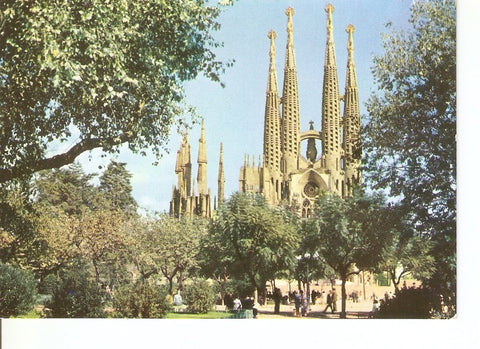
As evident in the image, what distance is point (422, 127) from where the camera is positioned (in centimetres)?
927

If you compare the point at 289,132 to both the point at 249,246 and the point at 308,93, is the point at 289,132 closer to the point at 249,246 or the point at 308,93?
the point at 308,93

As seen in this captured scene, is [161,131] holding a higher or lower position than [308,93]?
lower

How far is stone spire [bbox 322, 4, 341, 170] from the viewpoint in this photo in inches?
356

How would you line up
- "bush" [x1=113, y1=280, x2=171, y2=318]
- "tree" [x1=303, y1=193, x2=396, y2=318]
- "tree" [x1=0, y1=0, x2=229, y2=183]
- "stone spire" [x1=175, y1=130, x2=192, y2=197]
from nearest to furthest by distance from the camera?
"tree" [x1=0, y1=0, x2=229, y2=183], "bush" [x1=113, y1=280, x2=171, y2=318], "stone spire" [x1=175, y1=130, x2=192, y2=197], "tree" [x1=303, y1=193, x2=396, y2=318]

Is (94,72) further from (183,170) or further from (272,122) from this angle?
(272,122)

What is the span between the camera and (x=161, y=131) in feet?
29.6

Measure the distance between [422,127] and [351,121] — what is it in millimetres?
962

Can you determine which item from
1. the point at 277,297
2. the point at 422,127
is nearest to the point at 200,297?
the point at 277,297

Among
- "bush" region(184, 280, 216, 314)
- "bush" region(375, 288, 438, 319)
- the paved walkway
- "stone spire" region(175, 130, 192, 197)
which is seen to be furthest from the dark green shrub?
"bush" region(375, 288, 438, 319)

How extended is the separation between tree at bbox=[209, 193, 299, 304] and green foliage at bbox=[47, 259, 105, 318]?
1.64 m

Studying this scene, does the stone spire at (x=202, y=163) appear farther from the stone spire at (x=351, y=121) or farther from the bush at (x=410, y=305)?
the bush at (x=410, y=305)

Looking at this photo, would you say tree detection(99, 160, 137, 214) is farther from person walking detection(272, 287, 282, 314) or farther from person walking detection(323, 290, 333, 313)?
person walking detection(323, 290, 333, 313)
